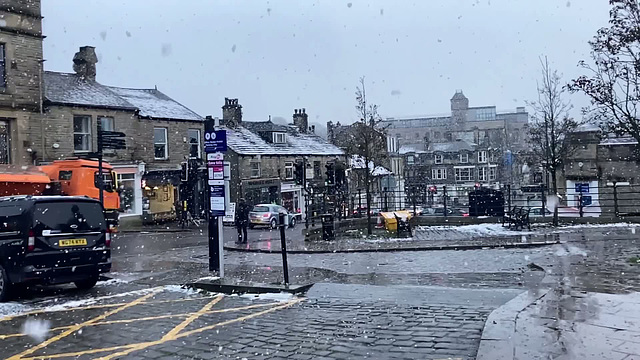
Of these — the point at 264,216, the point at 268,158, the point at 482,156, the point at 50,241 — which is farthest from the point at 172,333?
the point at 482,156

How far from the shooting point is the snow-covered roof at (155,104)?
3641cm

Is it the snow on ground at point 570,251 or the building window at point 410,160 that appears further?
the building window at point 410,160

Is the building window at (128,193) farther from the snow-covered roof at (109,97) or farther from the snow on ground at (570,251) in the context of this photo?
the snow on ground at (570,251)

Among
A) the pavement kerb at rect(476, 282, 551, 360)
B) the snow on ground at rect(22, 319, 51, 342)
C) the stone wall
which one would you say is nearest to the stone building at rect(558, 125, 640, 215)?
the stone wall

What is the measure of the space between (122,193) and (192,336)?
91.5 feet

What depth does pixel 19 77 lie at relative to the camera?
90.0 ft

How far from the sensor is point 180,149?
37.7 m

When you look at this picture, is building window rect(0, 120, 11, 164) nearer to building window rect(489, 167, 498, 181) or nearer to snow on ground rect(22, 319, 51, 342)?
snow on ground rect(22, 319, 51, 342)

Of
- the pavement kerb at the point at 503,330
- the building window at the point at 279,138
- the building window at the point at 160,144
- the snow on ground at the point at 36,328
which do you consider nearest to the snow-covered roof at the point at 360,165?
the building window at the point at 279,138

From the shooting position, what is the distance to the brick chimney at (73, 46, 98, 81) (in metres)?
36.4

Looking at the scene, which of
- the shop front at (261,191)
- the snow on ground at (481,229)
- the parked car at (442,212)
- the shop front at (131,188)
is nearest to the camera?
the snow on ground at (481,229)

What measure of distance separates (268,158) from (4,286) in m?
37.1

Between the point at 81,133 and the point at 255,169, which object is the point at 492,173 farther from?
the point at 81,133

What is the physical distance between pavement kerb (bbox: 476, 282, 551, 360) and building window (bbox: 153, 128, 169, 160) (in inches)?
1211
